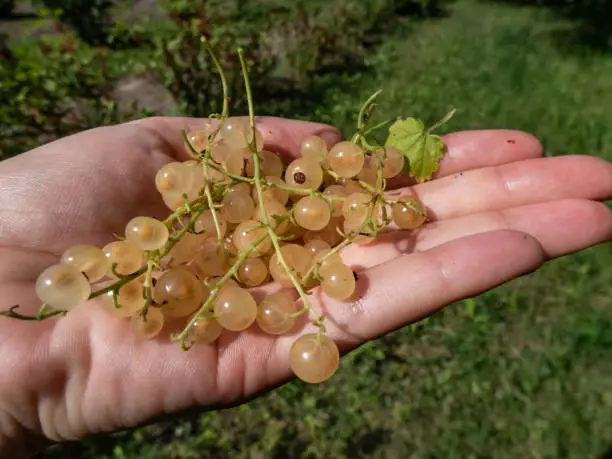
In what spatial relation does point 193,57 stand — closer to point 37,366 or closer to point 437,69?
point 437,69

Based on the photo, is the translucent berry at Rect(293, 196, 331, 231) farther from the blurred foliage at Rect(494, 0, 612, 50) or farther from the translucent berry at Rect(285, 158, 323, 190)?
the blurred foliage at Rect(494, 0, 612, 50)

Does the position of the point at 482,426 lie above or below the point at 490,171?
below

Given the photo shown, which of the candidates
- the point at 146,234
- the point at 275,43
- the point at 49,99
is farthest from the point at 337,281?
the point at 275,43

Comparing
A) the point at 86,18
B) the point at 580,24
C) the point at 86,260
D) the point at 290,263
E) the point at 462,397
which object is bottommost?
the point at 462,397

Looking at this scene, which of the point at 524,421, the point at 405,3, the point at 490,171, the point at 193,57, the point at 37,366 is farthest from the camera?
the point at 405,3

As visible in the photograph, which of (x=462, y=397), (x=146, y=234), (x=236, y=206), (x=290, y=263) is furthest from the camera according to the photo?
Result: (x=462, y=397)

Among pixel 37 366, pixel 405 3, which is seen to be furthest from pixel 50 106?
pixel 405 3

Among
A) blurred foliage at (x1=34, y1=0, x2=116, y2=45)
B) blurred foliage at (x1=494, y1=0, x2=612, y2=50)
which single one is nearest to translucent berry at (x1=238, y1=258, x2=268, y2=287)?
blurred foliage at (x1=34, y1=0, x2=116, y2=45)

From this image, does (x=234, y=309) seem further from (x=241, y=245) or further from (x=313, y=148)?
(x=313, y=148)
